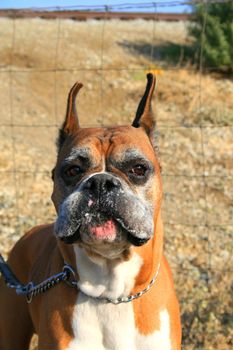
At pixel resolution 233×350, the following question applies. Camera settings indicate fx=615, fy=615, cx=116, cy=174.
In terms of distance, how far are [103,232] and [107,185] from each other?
19 cm

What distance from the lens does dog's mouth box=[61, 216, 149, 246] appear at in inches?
98.4

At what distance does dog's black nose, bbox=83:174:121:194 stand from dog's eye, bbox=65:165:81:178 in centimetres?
24

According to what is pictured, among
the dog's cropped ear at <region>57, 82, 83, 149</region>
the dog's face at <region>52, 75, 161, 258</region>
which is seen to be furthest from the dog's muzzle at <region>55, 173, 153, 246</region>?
the dog's cropped ear at <region>57, 82, 83, 149</region>

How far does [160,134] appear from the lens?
10.8 metres

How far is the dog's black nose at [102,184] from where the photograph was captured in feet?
8.14

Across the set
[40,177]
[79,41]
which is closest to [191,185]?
[40,177]

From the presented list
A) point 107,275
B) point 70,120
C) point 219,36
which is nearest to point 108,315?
point 107,275

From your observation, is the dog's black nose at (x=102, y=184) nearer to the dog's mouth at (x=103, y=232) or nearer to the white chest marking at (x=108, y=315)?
the dog's mouth at (x=103, y=232)

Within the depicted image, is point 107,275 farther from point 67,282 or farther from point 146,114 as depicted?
point 146,114

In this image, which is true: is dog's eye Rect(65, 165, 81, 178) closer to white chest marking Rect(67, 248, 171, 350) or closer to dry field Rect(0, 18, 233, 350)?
white chest marking Rect(67, 248, 171, 350)

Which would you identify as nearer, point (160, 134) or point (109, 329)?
point (109, 329)

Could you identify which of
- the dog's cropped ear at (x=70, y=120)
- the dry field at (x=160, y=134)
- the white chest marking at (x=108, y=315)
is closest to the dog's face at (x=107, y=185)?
the dog's cropped ear at (x=70, y=120)

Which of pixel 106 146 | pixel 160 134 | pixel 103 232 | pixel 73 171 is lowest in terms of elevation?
pixel 160 134

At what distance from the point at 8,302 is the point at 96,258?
0.91m
